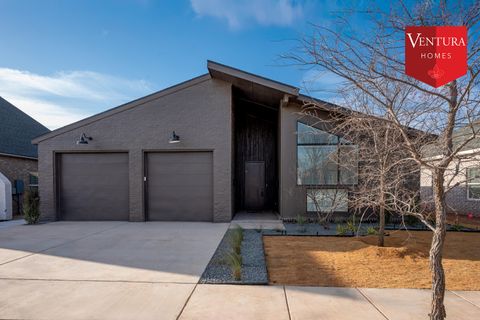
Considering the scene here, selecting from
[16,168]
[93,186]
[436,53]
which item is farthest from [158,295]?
[16,168]

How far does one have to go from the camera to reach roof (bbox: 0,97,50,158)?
45.2 feet

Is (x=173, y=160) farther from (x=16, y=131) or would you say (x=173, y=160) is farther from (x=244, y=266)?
(x=16, y=131)

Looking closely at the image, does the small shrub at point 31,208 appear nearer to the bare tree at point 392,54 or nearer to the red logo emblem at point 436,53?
the bare tree at point 392,54

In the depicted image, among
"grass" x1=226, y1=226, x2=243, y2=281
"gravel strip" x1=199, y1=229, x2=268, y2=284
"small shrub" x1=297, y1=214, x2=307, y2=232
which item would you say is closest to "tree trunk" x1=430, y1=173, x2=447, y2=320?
"gravel strip" x1=199, y1=229, x2=268, y2=284

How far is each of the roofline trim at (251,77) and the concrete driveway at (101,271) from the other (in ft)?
16.3

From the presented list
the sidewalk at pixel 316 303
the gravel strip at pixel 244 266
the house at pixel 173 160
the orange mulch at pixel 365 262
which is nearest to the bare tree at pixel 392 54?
the sidewalk at pixel 316 303

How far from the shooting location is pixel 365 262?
5008mm

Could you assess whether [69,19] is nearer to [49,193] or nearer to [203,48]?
[203,48]

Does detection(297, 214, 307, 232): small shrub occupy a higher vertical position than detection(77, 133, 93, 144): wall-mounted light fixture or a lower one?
lower

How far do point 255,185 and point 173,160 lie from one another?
3.97 m

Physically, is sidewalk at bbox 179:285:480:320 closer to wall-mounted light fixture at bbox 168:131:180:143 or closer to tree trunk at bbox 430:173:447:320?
tree trunk at bbox 430:173:447:320

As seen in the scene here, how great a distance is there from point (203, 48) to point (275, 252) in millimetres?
7162

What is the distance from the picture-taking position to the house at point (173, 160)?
9539 millimetres

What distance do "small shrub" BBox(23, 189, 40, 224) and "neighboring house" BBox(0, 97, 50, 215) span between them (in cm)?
469
